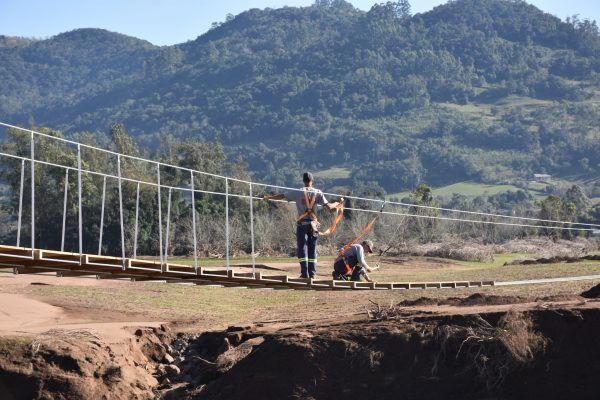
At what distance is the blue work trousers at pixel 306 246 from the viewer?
21.0 metres

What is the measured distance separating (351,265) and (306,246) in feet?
8.07

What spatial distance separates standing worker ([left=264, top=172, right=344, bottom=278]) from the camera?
20547mm

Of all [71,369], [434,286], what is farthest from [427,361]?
[434,286]

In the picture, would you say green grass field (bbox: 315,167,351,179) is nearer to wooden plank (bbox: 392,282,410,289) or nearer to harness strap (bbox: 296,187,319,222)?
wooden plank (bbox: 392,282,410,289)

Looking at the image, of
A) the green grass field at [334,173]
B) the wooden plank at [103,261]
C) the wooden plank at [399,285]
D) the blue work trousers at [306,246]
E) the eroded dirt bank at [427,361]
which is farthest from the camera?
the green grass field at [334,173]

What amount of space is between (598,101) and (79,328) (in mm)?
186870

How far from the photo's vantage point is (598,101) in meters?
199

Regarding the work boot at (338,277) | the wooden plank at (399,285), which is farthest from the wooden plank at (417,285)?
the work boot at (338,277)

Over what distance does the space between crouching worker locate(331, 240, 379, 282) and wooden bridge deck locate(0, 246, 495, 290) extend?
0.79 m

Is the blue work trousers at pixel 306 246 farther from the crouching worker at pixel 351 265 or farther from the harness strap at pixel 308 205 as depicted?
the crouching worker at pixel 351 265

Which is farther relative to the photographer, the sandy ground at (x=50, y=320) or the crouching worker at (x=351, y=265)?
the crouching worker at (x=351, y=265)

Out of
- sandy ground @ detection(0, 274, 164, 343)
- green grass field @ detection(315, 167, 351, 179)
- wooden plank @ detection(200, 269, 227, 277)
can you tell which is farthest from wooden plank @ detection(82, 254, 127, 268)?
green grass field @ detection(315, 167, 351, 179)

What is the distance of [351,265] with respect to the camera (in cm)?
2336

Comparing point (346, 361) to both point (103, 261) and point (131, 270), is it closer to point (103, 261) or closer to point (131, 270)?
point (131, 270)
